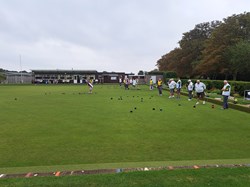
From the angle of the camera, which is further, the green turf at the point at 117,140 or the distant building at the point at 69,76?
the distant building at the point at 69,76

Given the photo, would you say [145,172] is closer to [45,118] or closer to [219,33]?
[45,118]

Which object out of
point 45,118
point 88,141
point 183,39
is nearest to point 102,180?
point 88,141

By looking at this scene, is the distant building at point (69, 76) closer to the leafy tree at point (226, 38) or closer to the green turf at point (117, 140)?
the leafy tree at point (226, 38)

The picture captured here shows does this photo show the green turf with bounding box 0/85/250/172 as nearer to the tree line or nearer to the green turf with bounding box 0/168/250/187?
the green turf with bounding box 0/168/250/187

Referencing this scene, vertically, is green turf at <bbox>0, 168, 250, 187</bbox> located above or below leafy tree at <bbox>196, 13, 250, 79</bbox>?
below

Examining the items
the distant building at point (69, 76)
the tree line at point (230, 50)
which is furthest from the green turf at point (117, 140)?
the distant building at point (69, 76)

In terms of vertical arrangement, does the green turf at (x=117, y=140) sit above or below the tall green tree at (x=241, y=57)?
below

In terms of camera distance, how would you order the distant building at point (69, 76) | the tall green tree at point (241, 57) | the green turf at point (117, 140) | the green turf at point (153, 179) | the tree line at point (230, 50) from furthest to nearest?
1. the distant building at point (69, 76)
2. the tree line at point (230, 50)
3. the tall green tree at point (241, 57)
4. the green turf at point (117, 140)
5. the green turf at point (153, 179)

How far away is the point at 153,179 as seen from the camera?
4055mm

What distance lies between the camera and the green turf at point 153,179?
3.87 meters

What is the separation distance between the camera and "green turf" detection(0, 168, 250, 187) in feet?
12.7

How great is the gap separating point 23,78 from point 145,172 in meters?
77.2

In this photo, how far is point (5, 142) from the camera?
688 cm

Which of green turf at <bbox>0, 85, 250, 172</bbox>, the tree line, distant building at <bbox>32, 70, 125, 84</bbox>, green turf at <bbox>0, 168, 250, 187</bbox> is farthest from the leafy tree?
green turf at <bbox>0, 168, 250, 187</bbox>
